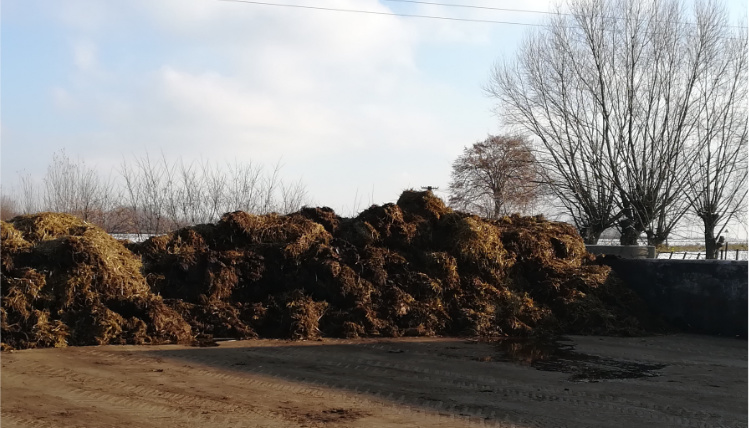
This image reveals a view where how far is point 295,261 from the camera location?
10.2 m

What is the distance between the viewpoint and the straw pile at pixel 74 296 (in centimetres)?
797

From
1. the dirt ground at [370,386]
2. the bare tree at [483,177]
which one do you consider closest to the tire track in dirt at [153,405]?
the dirt ground at [370,386]

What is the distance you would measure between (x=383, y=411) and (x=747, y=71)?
19.6 metres

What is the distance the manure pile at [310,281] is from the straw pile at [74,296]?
17 mm

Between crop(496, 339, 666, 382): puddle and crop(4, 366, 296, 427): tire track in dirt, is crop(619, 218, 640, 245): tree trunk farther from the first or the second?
crop(4, 366, 296, 427): tire track in dirt

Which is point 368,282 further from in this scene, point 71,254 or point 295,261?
point 71,254

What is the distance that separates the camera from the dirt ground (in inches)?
205

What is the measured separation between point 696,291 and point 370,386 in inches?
287

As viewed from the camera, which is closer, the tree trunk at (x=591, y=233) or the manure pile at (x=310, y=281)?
the manure pile at (x=310, y=281)

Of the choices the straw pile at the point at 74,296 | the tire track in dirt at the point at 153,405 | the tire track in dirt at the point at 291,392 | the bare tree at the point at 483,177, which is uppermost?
the bare tree at the point at 483,177

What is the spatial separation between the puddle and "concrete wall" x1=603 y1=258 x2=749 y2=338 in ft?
10.3

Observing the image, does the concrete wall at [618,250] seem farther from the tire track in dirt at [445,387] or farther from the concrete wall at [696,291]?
the tire track in dirt at [445,387]

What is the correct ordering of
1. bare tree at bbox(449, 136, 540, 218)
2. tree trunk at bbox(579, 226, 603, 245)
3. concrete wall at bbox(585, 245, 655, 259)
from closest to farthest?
concrete wall at bbox(585, 245, 655, 259) → tree trunk at bbox(579, 226, 603, 245) → bare tree at bbox(449, 136, 540, 218)

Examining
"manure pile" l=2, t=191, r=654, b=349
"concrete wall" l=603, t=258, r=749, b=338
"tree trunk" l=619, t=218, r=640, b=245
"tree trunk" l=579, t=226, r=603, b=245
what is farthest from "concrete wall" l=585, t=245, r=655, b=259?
"tree trunk" l=579, t=226, r=603, b=245
